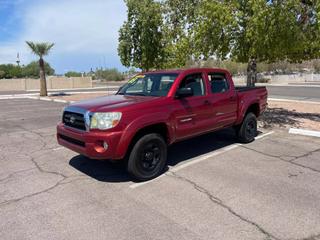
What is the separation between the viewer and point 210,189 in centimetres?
459

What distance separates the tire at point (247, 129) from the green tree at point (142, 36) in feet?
27.0

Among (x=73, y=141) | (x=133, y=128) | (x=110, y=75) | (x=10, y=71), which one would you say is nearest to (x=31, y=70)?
(x=10, y=71)

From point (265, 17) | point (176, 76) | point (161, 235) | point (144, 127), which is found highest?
point (265, 17)

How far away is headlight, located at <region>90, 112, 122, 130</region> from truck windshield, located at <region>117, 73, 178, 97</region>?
121 centimetres

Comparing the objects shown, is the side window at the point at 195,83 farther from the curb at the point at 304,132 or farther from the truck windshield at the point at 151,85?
the curb at the point at 304,132

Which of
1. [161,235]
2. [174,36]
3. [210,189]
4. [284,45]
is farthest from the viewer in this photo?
[174,36]

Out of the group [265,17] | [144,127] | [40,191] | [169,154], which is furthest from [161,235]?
[265,17]

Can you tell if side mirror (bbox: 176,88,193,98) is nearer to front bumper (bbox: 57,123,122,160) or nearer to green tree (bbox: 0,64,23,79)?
front bumper (bbox: 57,123,122,160)

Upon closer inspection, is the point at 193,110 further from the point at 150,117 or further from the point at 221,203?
the point at 221,203

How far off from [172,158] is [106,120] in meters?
2.15

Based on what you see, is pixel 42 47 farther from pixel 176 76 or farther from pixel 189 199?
pixel 189 199

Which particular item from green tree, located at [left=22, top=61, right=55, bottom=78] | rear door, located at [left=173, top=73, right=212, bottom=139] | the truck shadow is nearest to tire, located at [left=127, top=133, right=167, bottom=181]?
the truck shadow

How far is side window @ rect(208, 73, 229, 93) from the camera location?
A: 6376 millimetres

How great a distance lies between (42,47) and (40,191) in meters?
25.5
